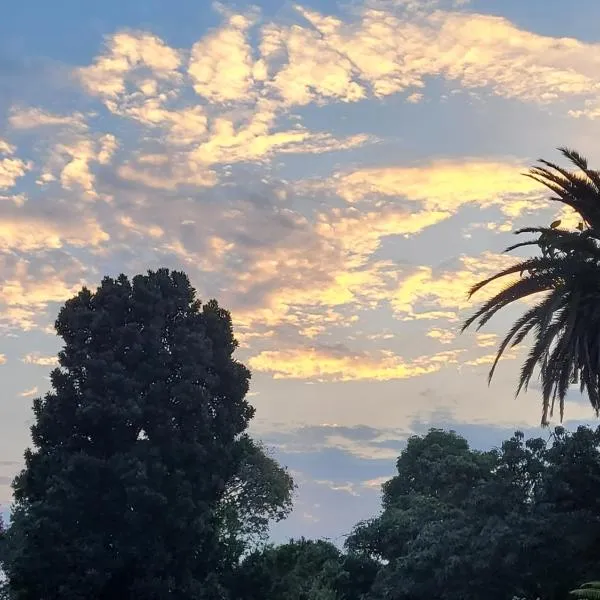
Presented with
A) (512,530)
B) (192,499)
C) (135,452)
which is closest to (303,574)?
(192,499)

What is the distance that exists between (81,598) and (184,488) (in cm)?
553

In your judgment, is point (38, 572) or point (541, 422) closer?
point (541, 422)

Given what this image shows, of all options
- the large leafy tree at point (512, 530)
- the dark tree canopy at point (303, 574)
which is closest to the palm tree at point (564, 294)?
the large leafy tree at point (512, 530)

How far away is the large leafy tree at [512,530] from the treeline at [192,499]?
0.17 ft

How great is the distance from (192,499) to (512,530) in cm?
1277

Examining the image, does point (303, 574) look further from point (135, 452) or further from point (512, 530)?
point (512, 530)

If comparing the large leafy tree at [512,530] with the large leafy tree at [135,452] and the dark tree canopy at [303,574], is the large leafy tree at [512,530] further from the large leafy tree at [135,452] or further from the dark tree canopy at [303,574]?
the large leafy tree at [135,452]

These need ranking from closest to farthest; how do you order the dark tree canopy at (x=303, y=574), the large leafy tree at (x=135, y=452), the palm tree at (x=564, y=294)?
the palm tree at (x=564, y=294), the large leafy tree at (x=135, y=452), the dark tree canopy at (x=303, y=574)

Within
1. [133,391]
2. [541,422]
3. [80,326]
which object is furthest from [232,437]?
[541,422]

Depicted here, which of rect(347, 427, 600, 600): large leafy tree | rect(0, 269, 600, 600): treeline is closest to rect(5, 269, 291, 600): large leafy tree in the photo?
rect(0, 269, 600, 600): treeline

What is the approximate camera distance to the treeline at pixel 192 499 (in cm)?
2859

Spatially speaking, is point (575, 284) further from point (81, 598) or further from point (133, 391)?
point (81, 598)

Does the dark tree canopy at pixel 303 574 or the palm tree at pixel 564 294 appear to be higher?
the palm tree at pixel 564 294

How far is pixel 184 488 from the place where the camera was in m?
33.1
